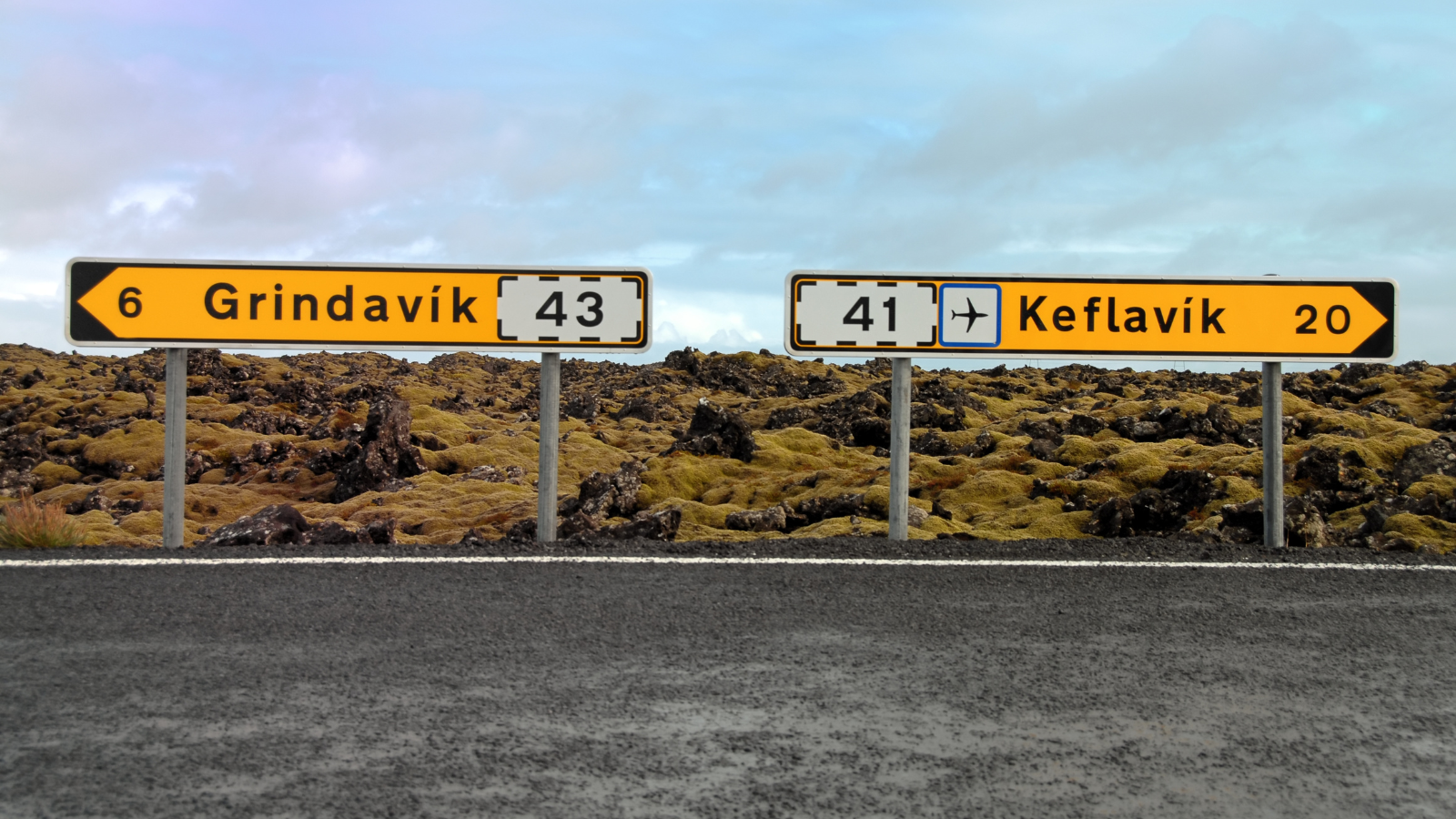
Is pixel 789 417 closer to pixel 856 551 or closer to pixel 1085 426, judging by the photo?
pixel 1085 426

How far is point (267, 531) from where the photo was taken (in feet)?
33.7

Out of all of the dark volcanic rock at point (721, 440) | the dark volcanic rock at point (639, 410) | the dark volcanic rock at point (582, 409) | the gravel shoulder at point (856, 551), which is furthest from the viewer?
the dark volcanic rock at point (582, 409)

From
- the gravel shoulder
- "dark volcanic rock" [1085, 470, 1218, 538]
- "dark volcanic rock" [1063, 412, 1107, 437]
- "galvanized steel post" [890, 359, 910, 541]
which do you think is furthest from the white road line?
"dark volcanic rock" [1063, 412, 1107, 437]

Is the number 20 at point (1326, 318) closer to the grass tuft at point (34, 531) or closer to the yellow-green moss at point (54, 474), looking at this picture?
the grass tuft at point (34, 531)

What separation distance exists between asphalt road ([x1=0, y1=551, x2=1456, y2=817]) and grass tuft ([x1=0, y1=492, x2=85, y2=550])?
189 centimetres

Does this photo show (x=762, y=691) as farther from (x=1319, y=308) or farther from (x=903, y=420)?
(x=1319, y=308)

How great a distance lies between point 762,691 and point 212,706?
8.51ft

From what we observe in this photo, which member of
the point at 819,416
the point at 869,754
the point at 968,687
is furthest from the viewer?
the point at 819,416

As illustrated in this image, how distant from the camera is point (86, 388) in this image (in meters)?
45.9

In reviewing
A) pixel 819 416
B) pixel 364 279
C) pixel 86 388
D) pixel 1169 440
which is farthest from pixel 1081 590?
pixel 86 388

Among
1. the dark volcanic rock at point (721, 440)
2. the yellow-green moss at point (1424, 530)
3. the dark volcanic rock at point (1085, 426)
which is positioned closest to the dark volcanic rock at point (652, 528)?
the yellow-green moss at point (1424, 530)

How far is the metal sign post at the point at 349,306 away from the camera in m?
10.5

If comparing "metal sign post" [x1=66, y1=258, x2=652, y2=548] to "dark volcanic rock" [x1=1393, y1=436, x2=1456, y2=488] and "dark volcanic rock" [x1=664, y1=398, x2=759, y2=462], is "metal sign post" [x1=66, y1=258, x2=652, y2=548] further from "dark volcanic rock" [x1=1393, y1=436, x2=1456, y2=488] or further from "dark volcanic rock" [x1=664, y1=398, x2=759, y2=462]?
"dark volcanic rock" [x1=664, y1=398, x2=759, y2=462]

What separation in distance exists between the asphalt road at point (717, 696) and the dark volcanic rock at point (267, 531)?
1.92m
